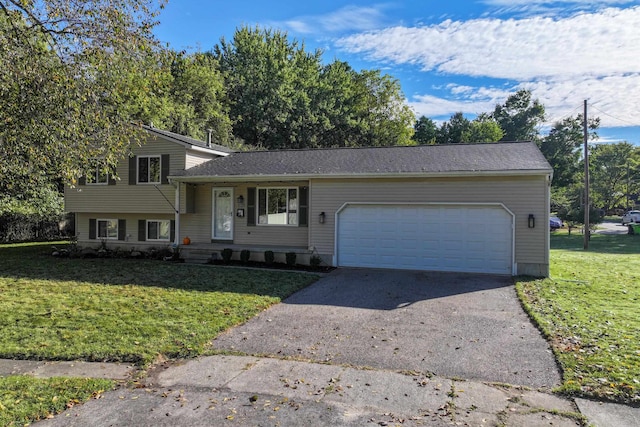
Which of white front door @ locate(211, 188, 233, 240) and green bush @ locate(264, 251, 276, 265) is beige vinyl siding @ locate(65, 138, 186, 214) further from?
green bush @ locate(264, 251, 276, 265)

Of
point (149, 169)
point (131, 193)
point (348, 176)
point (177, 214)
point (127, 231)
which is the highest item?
point (149, 169)

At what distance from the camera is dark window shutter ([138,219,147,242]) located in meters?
15.6

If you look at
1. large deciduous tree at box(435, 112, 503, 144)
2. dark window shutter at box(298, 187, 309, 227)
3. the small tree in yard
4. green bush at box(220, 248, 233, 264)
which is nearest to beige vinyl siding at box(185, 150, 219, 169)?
green bush at box(220, 248, 233, 264)

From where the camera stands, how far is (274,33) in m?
33.2

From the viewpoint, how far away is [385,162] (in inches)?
515

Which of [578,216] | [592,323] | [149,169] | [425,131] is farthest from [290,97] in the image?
[592,323]

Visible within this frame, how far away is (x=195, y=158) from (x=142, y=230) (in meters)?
3.36

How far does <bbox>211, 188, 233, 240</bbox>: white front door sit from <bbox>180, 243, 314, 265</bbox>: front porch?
1.73 ft

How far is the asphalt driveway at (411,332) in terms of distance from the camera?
16.4ft

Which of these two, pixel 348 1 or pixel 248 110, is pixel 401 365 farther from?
pixel 248 110

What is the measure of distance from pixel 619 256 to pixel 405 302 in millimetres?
13650

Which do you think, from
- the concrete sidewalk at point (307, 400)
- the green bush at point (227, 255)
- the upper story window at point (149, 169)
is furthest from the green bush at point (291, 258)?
the concrete sidewalk at point (307, 400)

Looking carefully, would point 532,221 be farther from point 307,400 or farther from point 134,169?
point 134,169

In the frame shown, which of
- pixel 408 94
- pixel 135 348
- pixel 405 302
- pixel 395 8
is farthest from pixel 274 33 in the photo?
pixel 135 348
